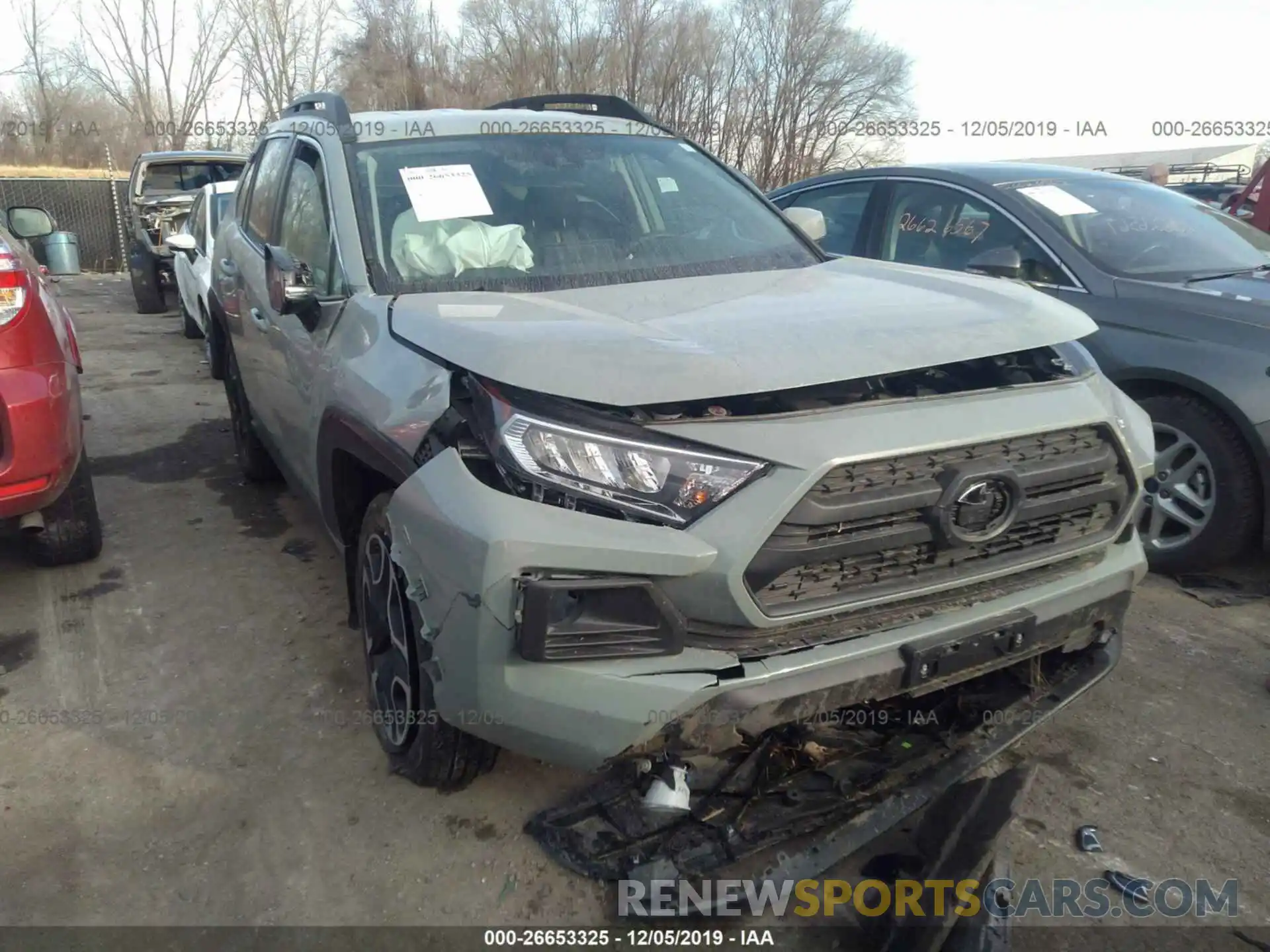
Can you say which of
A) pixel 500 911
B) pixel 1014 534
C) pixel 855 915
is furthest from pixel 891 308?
pixel 500 911

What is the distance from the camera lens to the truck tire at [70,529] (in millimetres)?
3793

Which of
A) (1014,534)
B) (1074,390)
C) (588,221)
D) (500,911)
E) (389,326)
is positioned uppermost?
(588,221)

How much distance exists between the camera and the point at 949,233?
4.66 meters

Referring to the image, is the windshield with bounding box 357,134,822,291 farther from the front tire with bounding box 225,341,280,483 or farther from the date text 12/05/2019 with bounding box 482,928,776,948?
the front tire with bounding box 225,341,280,483

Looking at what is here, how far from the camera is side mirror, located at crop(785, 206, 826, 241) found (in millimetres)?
3582

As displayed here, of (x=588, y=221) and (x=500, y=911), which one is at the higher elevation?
(x=588, y=221)

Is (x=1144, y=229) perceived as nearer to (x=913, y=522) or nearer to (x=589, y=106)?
(x=589, y=106)

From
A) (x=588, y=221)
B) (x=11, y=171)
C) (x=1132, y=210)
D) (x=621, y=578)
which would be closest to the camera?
(x=621, y=578)

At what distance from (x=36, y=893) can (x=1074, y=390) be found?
9.11 ft

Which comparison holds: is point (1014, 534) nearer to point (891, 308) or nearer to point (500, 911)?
point (891, 308)

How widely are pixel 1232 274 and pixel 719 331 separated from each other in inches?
124

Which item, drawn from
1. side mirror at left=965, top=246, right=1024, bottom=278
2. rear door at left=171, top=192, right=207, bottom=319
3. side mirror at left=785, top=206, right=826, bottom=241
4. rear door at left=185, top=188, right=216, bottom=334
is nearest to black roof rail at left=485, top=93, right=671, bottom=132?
side mirror at left=785, top=206, right=826, bottom=241

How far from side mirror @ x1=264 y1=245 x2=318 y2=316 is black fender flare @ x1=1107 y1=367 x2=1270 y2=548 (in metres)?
3.20

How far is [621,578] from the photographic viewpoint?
6.04 feet
